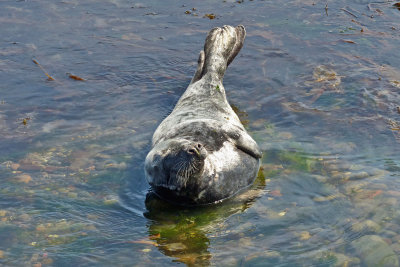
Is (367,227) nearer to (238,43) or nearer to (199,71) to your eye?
(199,71)

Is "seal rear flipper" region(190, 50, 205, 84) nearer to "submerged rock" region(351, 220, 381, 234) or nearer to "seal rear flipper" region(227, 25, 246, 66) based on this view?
"seal rear flipper" region(227, 25, 246, 66)

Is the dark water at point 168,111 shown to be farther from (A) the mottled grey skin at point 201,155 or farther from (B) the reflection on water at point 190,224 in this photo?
(A) the mottled grey skin at point 201,155

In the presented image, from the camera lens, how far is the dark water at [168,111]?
457 centimetres

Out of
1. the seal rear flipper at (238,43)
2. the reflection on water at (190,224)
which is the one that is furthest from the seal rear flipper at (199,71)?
the reflection on water at (190,224)

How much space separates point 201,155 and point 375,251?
1.55m

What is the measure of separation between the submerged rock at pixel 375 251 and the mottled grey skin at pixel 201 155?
136cm

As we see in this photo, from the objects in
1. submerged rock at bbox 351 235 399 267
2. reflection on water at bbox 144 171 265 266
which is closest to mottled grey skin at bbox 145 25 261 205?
reflection on water at bbox 144 171 265 266

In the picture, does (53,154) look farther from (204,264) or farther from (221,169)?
(204,264)

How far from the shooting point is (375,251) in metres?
4.38

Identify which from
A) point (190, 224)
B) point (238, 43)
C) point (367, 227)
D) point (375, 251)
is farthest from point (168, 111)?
point (375, 251)

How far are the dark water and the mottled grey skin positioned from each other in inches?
6.4

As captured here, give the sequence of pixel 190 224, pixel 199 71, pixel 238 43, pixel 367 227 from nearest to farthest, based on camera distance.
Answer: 1. pixel 367 227
2. pixel 190 224
3. pixel 199 71
4. pixel 238 43

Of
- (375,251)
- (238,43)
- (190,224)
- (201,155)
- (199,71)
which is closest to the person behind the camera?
(375,251)

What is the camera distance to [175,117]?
647cm
